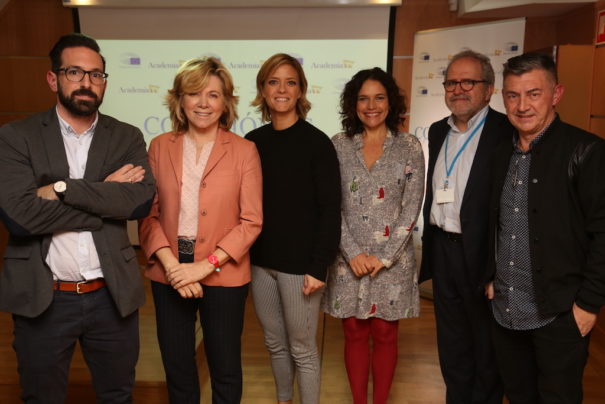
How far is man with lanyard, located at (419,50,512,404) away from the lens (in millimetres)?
2135

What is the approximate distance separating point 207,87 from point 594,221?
57.1 inches

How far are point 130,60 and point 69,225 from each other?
12.2ft

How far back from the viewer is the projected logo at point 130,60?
503 cm

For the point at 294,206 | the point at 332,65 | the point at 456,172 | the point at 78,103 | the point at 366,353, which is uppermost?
the point at 332,65

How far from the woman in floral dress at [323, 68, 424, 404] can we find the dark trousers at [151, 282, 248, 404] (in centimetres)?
51

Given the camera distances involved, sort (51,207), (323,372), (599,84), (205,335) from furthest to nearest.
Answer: (599,84) < (323,372) < (205,335) < (51,207)

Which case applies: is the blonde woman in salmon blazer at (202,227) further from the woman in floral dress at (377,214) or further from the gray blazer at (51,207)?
the woman in floral dress at (377,214)

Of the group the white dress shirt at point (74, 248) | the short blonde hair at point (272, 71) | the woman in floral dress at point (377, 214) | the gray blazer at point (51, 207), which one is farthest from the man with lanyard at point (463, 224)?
the white dress shirt at point (74, 248)

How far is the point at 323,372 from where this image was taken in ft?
10.2

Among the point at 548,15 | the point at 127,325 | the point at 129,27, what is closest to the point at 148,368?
the point at 127,325

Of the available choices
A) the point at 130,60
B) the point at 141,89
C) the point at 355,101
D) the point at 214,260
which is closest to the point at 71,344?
the point at 214,260

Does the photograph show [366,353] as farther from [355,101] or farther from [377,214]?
[355,101]

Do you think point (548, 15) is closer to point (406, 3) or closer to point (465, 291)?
point (406, 3)

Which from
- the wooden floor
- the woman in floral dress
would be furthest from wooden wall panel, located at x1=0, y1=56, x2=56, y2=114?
the woman in floral dress
